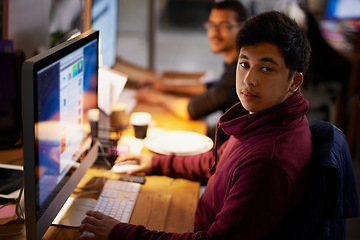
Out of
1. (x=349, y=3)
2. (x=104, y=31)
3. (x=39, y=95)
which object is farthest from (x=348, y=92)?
(x=39, y=95)

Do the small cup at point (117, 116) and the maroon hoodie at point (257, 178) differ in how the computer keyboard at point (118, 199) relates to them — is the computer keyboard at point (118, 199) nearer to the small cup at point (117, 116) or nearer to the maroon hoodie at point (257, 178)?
the maroon hoodie at point (257, 178)

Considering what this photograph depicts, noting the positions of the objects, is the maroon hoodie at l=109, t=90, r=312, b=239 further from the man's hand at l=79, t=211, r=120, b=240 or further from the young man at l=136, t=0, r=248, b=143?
the young man at l=136, t=0, r=248, b=143

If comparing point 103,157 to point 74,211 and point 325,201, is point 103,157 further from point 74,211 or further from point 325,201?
point 325,201

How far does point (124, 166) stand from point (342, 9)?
4.60 metres

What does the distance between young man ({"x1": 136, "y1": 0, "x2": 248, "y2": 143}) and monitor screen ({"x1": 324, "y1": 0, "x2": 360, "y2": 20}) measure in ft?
11.1

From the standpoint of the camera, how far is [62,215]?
49.0 inches

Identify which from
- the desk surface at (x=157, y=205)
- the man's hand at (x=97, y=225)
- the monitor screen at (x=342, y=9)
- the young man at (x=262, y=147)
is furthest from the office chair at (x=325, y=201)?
the monitor screen at (x=342, y=9)

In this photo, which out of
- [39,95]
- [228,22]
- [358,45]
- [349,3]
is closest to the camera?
[39,95]

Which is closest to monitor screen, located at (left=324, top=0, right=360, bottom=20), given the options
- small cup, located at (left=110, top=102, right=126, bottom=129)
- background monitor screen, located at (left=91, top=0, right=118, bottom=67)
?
background monitor screen, located at (left=91, top=0, right=118, bottom=67)

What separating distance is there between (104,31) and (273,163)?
141 cm

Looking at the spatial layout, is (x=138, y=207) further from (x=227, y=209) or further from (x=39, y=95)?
(x=39, y=95)

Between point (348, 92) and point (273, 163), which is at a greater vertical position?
point (273, 163)

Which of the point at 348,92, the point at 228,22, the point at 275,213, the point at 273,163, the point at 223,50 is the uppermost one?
the point at 228,22

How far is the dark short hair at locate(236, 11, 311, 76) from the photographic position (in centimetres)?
110
